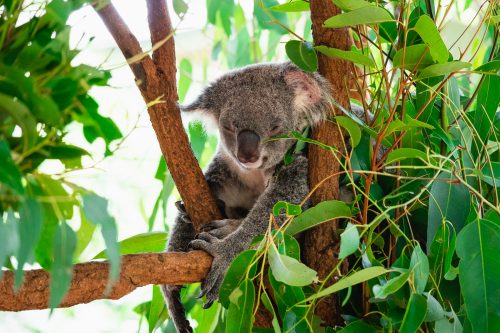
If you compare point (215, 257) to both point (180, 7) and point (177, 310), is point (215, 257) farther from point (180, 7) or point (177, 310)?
point (180, 7)

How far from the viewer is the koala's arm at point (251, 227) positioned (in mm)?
2131

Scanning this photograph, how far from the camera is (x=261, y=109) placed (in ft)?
8.09

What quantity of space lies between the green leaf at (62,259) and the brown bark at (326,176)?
104cm

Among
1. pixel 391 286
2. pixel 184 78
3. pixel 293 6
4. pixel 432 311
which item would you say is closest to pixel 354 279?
pixel 391 286

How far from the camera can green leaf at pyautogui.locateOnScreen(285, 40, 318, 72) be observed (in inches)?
77.9

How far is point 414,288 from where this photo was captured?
5.40 feet

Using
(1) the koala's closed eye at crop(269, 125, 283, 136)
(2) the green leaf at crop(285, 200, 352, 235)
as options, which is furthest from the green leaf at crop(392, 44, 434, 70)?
(1) the koala's closed eye at crop(269, 125, 283, 136)

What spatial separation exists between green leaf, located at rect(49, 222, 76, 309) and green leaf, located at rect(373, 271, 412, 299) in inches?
26.4

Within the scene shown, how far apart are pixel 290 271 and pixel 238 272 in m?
0.23

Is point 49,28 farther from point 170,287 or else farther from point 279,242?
point 170,287

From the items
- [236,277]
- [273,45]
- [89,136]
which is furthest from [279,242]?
[273,45]

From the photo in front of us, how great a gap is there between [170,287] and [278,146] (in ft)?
2.00

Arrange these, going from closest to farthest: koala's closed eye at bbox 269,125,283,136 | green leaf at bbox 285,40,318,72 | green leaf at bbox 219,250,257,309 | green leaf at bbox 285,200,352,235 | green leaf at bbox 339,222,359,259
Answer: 1. green leaf at bbox 339,222,359,259
2. green leaf at bbox 219,250,257,309
3. green leaf at bbox 285,200,352,235
4. green leaf at bbox 285,40,318,72
5. koala's closed eye at bbox 269,125,283,136

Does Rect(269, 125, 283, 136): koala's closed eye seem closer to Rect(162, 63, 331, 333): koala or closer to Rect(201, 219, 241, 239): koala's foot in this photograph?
Rect(162, 63, 331, 333): koala
